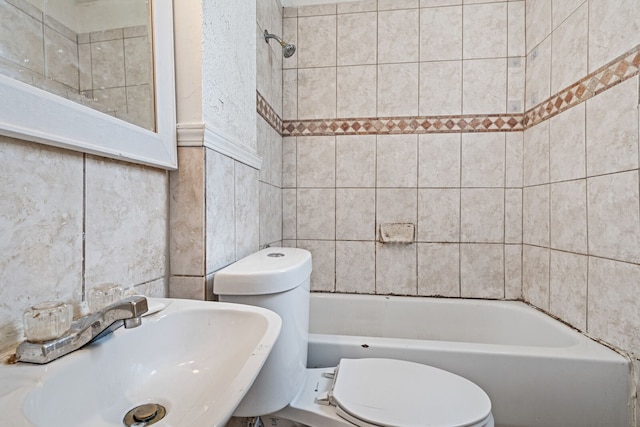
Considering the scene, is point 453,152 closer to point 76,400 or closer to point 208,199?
point 208,199

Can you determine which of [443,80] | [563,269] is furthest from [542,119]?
[563,269]

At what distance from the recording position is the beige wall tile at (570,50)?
48.7 inches

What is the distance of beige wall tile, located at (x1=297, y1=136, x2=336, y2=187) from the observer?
184cm

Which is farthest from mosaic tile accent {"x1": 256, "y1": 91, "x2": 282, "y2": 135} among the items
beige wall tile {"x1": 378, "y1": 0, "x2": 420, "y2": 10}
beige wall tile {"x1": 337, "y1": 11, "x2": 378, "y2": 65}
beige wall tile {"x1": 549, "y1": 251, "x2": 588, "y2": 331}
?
beige wall tile {"x1": 549, "y1": 251, "x2": 588, "y2": 331}

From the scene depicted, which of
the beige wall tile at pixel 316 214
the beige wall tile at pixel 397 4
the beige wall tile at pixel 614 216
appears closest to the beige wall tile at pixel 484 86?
the beige wall tile at pixel 397 4

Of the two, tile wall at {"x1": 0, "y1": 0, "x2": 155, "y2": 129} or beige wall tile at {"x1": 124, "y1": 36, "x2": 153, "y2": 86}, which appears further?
beige wall tile at {"x1": 124, "y1": 36, "x2": 153, "y2": 86}

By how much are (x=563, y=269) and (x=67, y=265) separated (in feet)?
5.73

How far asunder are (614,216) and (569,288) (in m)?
0.40

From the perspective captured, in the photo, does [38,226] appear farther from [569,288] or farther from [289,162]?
[569,288]

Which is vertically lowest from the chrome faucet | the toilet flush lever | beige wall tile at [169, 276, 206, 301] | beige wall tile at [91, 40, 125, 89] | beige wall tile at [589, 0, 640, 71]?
the toilet flush lever

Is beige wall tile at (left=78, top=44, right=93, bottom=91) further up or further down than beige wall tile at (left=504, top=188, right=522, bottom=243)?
further up

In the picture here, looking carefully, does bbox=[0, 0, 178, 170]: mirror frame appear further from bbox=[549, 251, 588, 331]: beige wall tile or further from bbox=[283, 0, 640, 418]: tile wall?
bbox=[549, 251, 588, 331]: beige wall tile

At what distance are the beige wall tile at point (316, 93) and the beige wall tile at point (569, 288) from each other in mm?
1381

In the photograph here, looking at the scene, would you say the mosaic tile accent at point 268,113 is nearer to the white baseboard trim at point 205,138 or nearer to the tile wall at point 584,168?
the white baseboard trim at point 205,138
